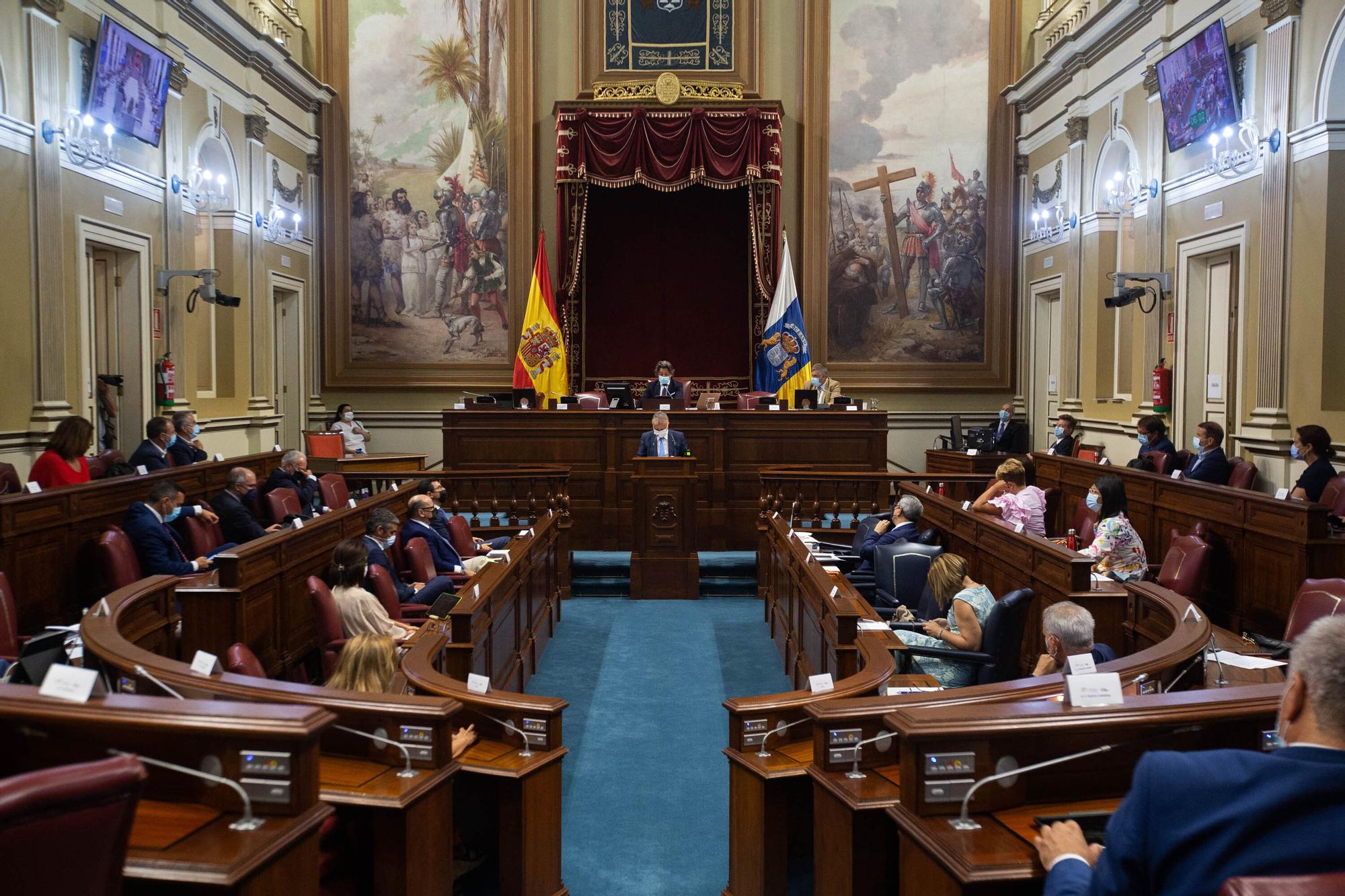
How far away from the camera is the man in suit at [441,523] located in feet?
25.1

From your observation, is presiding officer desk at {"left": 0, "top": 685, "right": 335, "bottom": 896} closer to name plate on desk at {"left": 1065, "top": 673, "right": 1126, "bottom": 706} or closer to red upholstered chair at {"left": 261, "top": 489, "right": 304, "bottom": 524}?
name plate on desk at {"left": 1065, "top": 673, "right": 1126, "bottom": 706}

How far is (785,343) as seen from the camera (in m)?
13.5

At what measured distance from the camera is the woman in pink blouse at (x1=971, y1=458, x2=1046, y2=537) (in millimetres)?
7715

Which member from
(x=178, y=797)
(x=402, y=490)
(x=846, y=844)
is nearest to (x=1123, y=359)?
(x=402, y=490)

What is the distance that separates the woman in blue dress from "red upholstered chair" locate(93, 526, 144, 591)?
444cm

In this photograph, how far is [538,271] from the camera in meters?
13.9

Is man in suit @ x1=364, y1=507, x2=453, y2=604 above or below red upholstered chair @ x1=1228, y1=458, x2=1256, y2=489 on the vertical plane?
below

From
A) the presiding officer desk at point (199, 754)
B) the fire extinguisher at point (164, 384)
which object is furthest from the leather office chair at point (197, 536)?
the presiding officer desk at point (199, 754)

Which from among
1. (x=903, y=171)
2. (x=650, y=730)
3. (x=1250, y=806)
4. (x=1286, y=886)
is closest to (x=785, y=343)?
(x=903, y=171)

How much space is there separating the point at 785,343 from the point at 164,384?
7.29 meters

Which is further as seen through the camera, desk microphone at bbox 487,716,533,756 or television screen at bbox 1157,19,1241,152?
television screen at bbox 1157,19,1241,152

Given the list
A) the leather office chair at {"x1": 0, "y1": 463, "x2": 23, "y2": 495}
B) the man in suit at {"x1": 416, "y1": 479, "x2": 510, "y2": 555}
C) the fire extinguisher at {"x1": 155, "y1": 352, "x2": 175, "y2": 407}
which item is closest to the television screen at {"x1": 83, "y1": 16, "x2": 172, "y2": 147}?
the fire extinguisher at {"x1": 155, "y1": 352, "x2": 175, "y2": 407}

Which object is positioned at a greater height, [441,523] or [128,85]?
[128,85]

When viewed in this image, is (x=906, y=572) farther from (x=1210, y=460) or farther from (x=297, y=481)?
(x=297, y=481)
